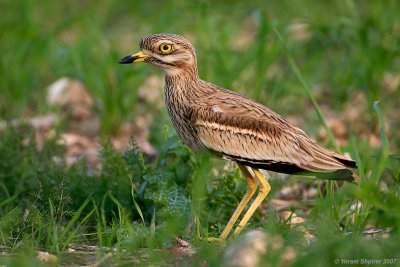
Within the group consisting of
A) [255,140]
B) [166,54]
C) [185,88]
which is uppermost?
[166,54]

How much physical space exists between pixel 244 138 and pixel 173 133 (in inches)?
26.1

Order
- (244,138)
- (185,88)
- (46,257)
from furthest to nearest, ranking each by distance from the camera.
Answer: (185,88) < (244,138) < (46,257)

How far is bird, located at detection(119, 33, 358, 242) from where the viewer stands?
4824mm

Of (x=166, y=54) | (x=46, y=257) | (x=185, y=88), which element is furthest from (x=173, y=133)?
(x=46, y=257)

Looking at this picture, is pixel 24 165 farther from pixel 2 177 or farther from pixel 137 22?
pixel 137 22

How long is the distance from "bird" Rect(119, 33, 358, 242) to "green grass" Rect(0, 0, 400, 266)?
0.53 feet

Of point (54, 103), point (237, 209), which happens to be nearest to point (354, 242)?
point (237, 209)

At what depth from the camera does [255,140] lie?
Answer: 4.89m

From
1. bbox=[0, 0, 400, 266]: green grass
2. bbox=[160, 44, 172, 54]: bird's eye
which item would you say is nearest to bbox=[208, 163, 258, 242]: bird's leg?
bbox=[0, 0, 400, 266]: green grass

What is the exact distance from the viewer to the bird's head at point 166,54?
5.15 meters

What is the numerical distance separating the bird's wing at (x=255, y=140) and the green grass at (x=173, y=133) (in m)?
0.21

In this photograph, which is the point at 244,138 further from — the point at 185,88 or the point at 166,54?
the point at 166,54

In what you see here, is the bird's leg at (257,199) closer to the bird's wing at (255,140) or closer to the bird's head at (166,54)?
the bird's wing at (255,140)

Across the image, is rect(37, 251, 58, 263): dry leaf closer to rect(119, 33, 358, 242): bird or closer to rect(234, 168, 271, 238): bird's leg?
rect(119, 33, 358, 242): bird
